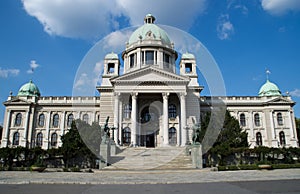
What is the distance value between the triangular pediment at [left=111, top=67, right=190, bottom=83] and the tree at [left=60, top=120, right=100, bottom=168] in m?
13.4

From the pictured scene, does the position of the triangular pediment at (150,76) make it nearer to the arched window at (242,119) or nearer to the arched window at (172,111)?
the arched window at (172,111)

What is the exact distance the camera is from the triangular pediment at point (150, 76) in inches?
1586

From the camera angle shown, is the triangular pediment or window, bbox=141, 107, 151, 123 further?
window, bbox=141, 107, 151, 123

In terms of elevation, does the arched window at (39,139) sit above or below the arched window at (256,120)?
below

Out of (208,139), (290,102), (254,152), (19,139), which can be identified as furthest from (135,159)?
(290,102)

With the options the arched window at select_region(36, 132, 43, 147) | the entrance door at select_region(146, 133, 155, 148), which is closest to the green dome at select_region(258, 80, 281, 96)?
the entrance door at select_region(146, 133, 155, 148)

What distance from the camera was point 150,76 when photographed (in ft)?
133

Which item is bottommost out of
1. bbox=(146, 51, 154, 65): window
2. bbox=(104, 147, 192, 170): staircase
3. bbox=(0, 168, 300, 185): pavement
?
bbox=(0, 168, 300, 185): pavement

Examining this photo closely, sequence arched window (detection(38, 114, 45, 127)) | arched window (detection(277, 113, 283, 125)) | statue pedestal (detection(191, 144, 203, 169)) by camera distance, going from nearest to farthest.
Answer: statue pedestal (detection(191, 144, 203, 169)), arched window (detection(277, 113, 283, 125)), arched window (detection(38, 114, 45, 127))

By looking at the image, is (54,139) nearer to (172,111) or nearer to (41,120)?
(41,120)

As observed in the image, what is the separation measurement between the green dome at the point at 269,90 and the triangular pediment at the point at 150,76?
23003 mm

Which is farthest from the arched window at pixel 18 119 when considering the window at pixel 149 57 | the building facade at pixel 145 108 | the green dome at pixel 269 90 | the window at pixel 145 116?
the green dome at pixel 269 90

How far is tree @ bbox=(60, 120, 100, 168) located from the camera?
2748 centimetres

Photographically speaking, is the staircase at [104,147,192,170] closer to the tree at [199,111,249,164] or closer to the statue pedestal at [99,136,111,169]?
the statue pedestal at [99,136,111,169]
